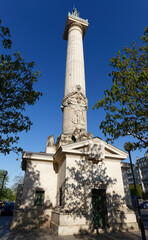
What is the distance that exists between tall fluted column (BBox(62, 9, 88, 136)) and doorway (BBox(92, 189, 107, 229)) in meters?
6.92

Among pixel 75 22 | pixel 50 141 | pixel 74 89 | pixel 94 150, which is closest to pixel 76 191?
pixel 94 150

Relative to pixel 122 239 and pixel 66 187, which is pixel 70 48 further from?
pixel 122 239

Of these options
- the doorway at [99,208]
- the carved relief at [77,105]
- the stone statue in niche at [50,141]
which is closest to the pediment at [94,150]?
the doorway at [99,208]

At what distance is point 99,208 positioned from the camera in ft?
44.1

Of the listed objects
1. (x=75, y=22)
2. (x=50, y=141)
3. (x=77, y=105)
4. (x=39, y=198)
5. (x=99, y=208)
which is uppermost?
(x=75, y=22)

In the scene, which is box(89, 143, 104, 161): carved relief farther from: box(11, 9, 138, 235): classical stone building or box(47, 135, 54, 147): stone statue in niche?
box(47, 135, 54, 147): stone statue in niche

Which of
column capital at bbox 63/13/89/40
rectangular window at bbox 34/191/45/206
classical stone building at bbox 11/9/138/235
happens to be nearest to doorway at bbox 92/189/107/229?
classical stone building at bbox 11/9/138/235

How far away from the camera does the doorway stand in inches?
504

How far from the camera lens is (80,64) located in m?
25.0

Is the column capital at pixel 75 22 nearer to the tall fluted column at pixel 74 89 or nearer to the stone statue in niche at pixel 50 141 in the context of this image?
the tall fluted column at pixel 74 89

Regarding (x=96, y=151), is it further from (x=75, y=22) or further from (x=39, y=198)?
(x=75, y=22)

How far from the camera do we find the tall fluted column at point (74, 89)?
20.1 meters

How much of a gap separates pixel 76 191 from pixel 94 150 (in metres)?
3.80

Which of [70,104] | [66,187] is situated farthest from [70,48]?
[66,187]
